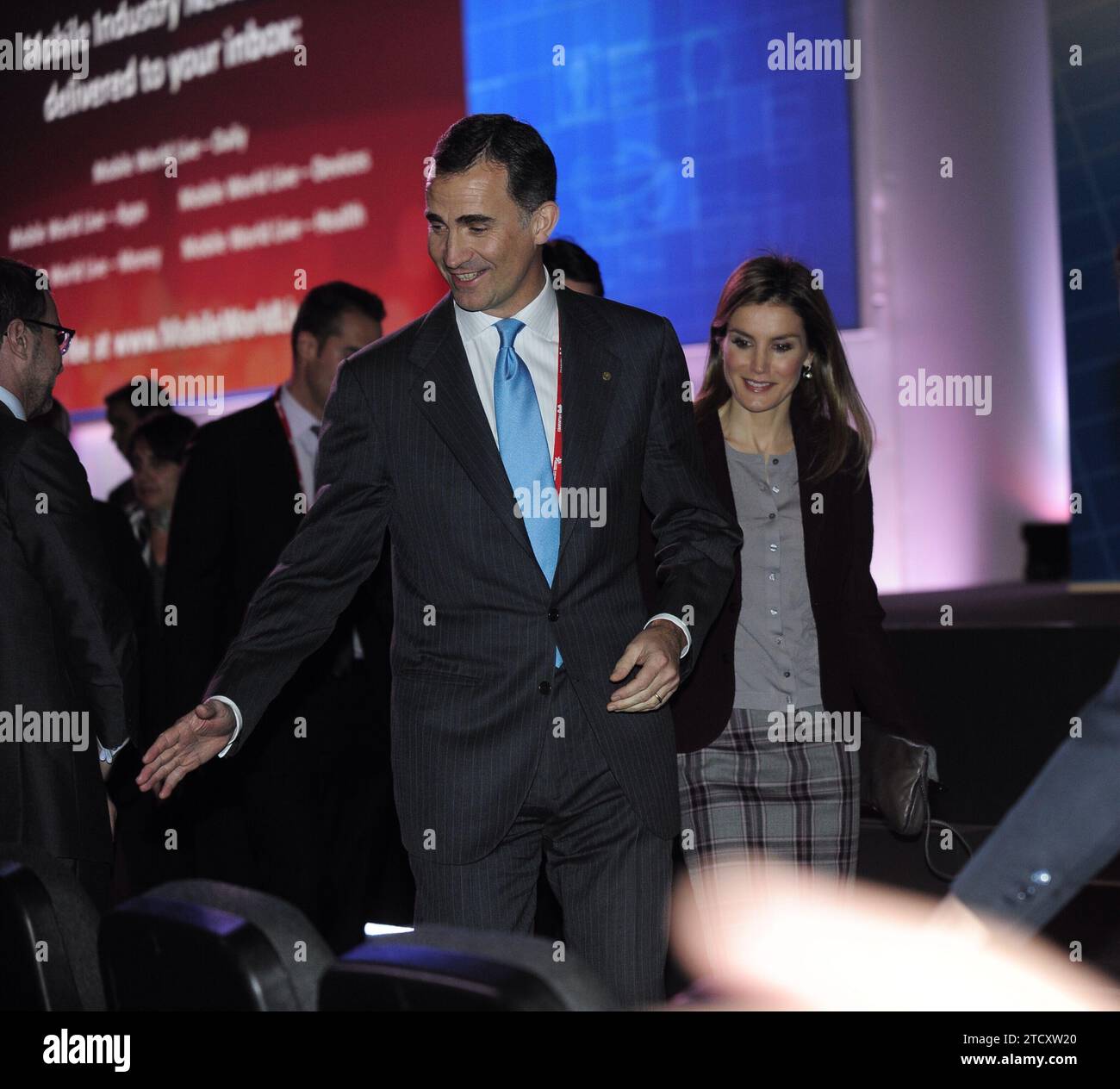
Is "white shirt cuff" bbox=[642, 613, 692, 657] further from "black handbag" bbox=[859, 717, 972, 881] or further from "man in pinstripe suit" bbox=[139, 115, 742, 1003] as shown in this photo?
"black handbag" bbox=[859, 717, 972, 881]

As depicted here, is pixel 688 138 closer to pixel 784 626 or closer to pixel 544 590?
pixel 784 626

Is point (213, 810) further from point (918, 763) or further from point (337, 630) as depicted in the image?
point (918, 763)

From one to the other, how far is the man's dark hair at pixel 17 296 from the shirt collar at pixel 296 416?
145cm

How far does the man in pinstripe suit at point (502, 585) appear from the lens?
2.21 m

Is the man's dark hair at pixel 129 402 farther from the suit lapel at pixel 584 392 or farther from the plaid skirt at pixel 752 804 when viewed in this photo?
the suit lapel at pixel 584 392

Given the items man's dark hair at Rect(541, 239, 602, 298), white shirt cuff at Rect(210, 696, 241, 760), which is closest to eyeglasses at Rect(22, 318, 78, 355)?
white shirt cuff at Rect(210, 696, 241, 760)

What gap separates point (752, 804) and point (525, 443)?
3.19ft

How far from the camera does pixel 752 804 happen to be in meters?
2.79

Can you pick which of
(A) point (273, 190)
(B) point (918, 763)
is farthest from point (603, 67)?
(B) point (918, 763)
